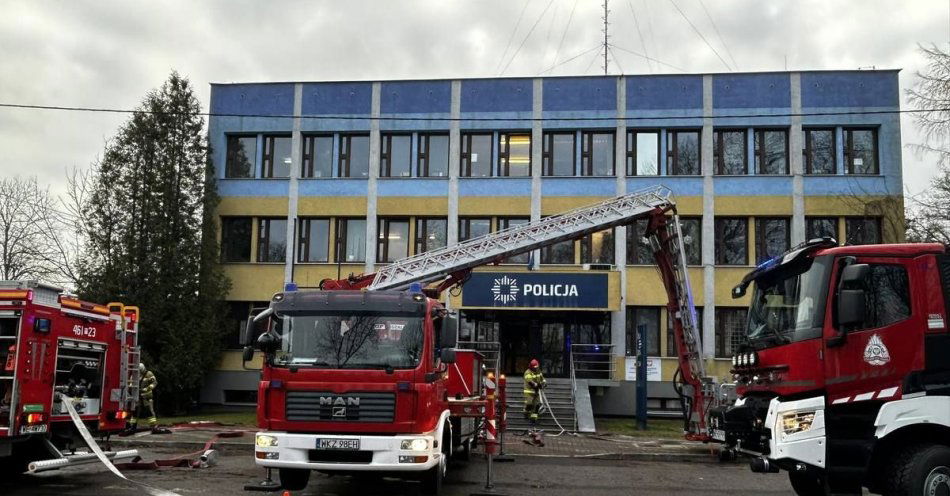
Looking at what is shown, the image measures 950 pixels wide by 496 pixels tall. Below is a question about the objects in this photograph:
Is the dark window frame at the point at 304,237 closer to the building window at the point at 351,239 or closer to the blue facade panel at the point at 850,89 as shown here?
the building window at the point at 351,239

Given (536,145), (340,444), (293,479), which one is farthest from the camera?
(536,145)

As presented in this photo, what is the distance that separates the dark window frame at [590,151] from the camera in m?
27.6

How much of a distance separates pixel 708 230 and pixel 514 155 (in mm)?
7267

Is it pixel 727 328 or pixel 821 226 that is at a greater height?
pixel 821 226

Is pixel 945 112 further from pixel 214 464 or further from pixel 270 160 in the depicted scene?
pixel 270 160

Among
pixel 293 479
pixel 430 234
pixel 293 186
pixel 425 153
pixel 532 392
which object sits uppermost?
pixel 425 153

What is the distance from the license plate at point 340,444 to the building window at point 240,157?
21632mm

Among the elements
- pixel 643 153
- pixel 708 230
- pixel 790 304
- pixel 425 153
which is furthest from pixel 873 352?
pixel 425 153

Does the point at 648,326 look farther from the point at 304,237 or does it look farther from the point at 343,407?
the point at 343,407

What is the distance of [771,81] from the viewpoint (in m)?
27.1

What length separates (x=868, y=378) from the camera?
825cm

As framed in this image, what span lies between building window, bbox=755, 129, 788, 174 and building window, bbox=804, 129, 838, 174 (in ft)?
2.41

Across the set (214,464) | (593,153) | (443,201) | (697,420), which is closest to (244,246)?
(443,201)

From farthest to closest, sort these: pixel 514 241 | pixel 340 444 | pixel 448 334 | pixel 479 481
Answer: pixel 514 241, pixel 479 481, pixel 448 334, pixel 340 444
